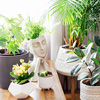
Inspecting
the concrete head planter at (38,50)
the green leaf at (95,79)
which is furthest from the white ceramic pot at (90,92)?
the concrete head planter at (38,50)

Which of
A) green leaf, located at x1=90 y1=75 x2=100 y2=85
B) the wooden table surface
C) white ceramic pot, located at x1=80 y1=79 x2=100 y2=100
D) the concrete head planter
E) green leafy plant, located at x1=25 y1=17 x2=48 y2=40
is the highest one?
green leafy plant, located at x1=25 y1=17 x2=48 y2=40

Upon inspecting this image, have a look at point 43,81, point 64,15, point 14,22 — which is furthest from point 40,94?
point 64,15

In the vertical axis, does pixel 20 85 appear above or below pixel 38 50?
below

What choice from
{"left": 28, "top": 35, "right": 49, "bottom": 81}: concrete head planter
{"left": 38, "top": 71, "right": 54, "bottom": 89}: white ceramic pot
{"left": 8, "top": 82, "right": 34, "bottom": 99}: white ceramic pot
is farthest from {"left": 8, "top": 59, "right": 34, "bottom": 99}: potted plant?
{"left": 28, "top": 35, "right": 49, "bottom": 81}: concrete head planter

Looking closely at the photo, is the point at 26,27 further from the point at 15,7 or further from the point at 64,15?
the point at 15,7

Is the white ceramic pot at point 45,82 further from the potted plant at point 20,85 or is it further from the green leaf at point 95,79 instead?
the green leaf at point 95,79

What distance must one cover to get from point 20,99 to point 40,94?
134mm

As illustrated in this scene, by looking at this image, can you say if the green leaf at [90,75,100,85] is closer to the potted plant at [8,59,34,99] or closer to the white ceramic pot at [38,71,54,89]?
the white ceramic pot at [38,71,54,89]

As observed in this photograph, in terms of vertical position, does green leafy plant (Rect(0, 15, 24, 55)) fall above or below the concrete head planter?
above

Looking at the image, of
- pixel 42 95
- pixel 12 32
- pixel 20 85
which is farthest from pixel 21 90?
pixel 12 32

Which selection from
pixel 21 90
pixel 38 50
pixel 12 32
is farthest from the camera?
pixel 38 50

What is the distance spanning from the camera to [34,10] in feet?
6.60

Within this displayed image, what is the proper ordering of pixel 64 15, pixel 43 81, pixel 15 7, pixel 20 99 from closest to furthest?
1. pixel 20 99
2. pixel 43 81
3. pixel 64 15
4. pixel 15 7

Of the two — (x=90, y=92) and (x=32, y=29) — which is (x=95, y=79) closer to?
(x=90, y=92)
